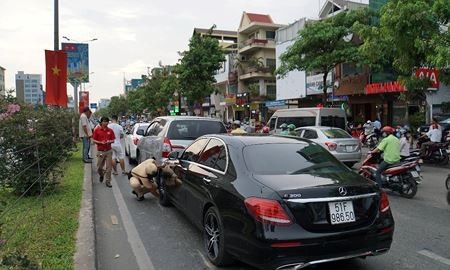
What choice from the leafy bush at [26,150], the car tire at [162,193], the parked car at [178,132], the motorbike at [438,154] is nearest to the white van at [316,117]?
the motorbike at [438,154]

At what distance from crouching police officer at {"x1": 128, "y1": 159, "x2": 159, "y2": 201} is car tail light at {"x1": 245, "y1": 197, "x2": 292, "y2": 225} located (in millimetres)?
4631

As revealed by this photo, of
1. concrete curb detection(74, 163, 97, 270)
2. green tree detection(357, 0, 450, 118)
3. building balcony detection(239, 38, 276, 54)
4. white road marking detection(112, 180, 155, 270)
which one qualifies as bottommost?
white road marking detection(112, 180, 155, 270)

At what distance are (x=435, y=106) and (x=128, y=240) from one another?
→ 833 inches

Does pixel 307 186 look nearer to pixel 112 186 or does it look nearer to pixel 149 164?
pixel 149 164

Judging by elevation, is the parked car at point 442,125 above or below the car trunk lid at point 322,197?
above

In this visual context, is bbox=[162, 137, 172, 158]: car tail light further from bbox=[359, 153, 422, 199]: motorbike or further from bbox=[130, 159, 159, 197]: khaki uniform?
bbox=[359, 153, 422, 199]: motorbike

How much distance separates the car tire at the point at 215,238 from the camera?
490cm

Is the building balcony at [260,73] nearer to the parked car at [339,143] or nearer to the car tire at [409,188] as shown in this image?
the parked car at [339,143]

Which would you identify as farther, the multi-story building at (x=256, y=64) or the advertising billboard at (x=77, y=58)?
the multi-story building at (x=256, y=64)

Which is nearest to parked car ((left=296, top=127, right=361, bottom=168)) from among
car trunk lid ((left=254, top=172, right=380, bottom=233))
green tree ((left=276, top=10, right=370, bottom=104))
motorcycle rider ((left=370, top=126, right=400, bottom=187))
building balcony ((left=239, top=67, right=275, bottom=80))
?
motorcycle rider ((left=370, top=126, right=400, bottom=187))

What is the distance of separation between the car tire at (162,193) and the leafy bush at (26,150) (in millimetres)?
2097

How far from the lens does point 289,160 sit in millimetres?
5199

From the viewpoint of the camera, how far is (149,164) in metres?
8.67

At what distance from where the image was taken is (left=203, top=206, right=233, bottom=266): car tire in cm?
490
